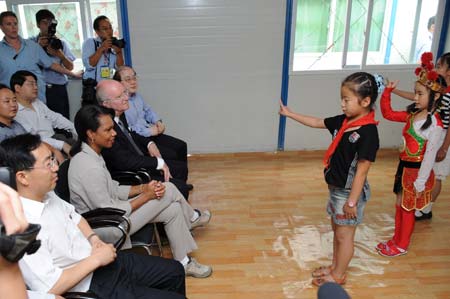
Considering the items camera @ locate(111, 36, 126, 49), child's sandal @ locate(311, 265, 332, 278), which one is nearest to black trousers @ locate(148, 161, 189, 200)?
child's sandal @ locate(311, 265, 332, 278)

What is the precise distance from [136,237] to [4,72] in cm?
239

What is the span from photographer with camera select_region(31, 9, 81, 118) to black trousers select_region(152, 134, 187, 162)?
1.36m

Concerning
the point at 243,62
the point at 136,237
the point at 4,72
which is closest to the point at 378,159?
the point at 243,62

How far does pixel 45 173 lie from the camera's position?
54.4 inches

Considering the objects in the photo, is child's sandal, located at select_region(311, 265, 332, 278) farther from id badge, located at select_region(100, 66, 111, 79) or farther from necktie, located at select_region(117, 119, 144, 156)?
id badge, located at select_region(100, 66, 111, 79)

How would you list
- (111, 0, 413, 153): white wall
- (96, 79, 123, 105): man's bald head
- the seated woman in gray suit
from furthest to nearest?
(111, 0, 413, 153): white wall → (96, 79, 123, 105): man's bald head → the seated woman in gray suit

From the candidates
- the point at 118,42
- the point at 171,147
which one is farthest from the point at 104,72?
the point at 171,147

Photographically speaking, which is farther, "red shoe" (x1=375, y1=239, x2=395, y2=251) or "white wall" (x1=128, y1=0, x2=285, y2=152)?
"white wall" (x1=128, y1=0, x2=285, y2=152)

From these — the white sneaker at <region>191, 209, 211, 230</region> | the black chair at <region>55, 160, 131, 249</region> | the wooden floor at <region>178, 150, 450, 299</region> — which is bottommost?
the wooden floor at <region>178, 150, 450, 299</region>

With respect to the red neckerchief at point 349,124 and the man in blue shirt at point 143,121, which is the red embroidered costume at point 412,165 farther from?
the man in blue shirt at point 143,121

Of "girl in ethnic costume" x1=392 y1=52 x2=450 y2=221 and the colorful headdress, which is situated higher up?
the colorful headdress

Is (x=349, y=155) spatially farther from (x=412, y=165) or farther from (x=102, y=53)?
(x=102, y=53)

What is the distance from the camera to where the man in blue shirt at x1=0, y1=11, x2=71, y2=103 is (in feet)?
10.8

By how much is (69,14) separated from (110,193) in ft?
9.10
